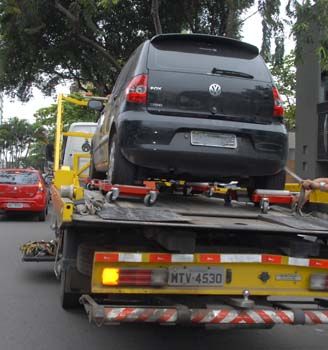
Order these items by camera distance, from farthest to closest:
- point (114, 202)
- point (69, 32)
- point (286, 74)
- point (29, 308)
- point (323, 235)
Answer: point (286, 74), point (69, 32), point (29, 308), point (114, 202), point (323, 235)

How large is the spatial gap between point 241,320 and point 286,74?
85.8 feet

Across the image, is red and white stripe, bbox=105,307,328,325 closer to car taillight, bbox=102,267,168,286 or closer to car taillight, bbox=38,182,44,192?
car taillight, bbox=102,267,168,286

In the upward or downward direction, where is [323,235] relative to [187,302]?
upward

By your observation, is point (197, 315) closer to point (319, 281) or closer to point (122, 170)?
point (319, 281)

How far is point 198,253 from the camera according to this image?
4.42 meters

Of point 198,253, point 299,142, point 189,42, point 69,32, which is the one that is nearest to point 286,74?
point 299,142

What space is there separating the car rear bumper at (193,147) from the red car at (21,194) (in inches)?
468

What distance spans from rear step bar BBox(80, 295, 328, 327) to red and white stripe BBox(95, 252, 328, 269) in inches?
12.9

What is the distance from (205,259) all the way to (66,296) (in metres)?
1.71

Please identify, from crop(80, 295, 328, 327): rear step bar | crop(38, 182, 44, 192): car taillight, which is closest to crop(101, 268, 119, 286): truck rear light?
crop(80, 295, 328, 327): rear step bar

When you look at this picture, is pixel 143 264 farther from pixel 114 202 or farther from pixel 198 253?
pixel 114 202

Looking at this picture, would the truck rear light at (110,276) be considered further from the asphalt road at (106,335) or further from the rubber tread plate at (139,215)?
the asphalt road at (106,335)

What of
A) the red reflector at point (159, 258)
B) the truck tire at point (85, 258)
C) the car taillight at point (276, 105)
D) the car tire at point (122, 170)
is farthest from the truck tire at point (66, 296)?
the car taillight at point (276, 105)

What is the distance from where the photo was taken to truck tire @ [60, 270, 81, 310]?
16.8 feet
